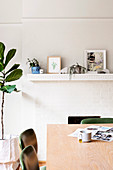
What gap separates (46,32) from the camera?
4.00 m

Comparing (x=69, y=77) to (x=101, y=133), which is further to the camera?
(x=69, y=77)

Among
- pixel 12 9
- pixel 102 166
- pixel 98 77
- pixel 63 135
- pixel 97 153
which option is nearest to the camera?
pixel 102 166

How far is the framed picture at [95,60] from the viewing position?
3941 millimetres

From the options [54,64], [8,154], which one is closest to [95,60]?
[54,64]

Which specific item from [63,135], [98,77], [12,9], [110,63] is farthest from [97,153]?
[12,9]

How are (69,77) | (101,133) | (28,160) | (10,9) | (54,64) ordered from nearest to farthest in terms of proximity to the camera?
(28,160), (101,133), (69,77), (54,64), (10,9)

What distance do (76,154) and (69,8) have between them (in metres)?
3.03

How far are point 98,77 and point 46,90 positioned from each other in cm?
88

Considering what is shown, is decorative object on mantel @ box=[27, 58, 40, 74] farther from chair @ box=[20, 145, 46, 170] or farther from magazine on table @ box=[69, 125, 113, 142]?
Answer: chair @ box=[20, 145, 46, 170]

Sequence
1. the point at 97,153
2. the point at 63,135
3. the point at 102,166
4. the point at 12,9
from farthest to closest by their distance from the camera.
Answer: the point at 12,9
the point at 63,135
the point at 97,153
the point at 102,166

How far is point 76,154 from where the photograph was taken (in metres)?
1.49

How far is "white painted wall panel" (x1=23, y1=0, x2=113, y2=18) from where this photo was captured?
13.0 ft

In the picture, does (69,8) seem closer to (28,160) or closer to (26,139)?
(26,139)

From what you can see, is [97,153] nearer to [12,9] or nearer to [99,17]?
[99,17]
